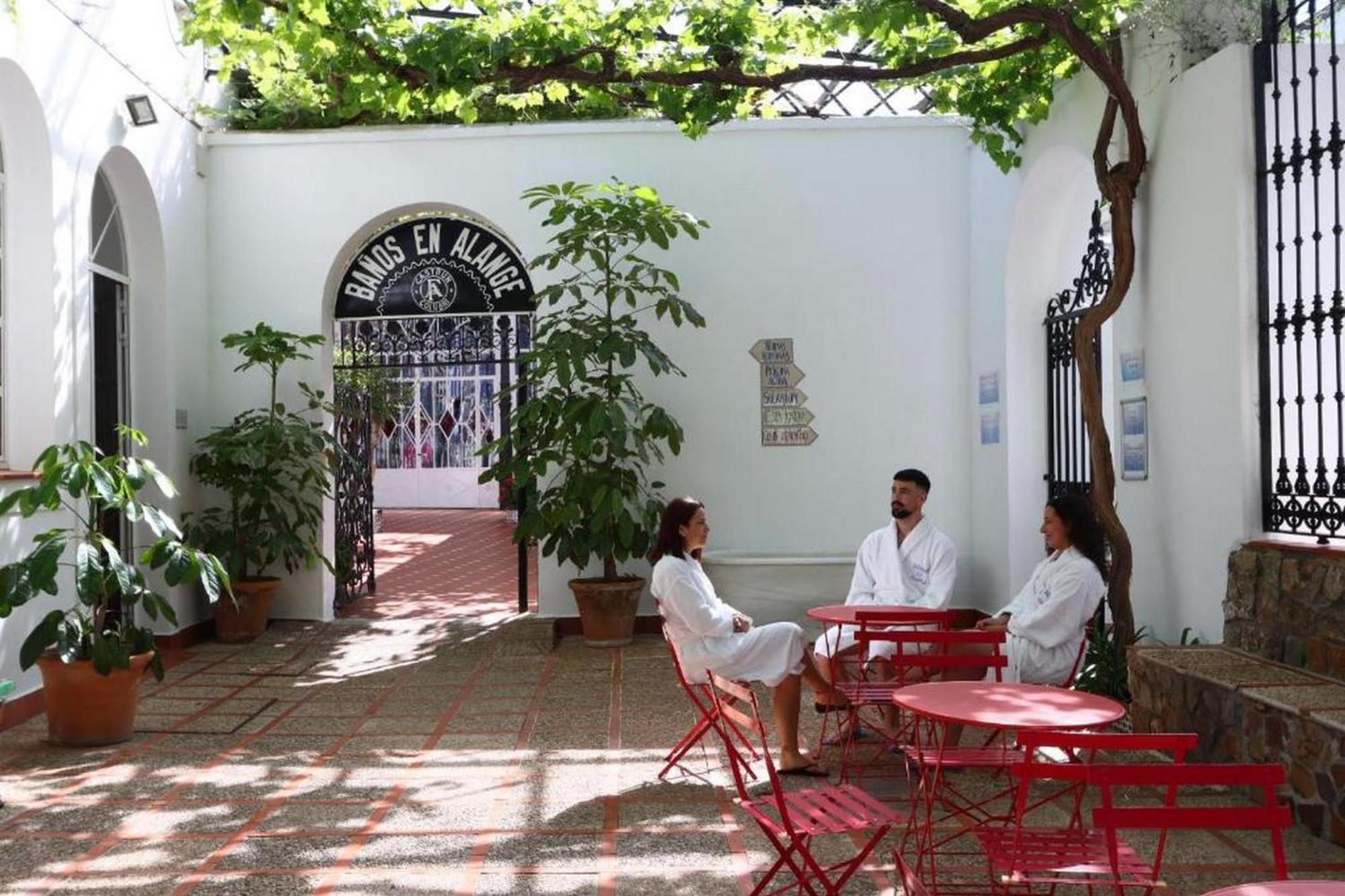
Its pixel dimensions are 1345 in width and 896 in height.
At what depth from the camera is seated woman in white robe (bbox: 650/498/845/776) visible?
15.9ft

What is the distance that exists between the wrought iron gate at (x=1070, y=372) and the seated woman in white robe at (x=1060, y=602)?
65.7 inches

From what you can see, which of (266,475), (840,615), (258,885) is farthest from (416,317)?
(258,885)

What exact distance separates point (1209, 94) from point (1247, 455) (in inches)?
57.3

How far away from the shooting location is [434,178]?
28.7 ft

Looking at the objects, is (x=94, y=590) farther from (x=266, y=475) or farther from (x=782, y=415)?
(x=782, y=415)

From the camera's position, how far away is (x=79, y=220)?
6.80 metres

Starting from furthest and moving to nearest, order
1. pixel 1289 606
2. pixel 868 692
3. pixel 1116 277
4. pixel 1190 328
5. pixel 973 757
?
1. pixel 1116 277
2. pixel 1190 328
3. pixel 868 692
4. pixel 1289 606
5. pixel 973 757

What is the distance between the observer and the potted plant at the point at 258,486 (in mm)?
8023

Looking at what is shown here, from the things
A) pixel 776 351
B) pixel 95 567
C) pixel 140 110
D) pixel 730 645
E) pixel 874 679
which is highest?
pixel 140 110

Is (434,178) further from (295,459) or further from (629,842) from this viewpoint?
(629,842)

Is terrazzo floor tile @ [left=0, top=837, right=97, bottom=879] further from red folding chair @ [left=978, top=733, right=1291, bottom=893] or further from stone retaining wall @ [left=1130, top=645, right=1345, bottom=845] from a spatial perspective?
stone retaining wall @ [left=1130, top=645, right=1345, bottom=845]

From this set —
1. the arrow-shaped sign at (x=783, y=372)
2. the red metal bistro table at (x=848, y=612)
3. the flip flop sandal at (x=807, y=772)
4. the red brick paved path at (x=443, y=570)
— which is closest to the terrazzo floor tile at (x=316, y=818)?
the flip flop sandal at (x=807, y=772)

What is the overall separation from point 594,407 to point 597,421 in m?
0.16

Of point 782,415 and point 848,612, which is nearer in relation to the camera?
point 848,612
